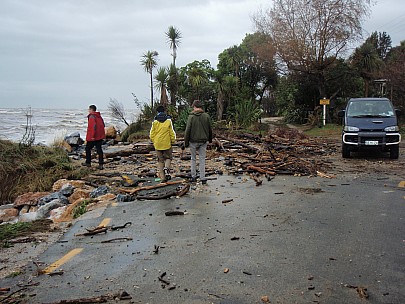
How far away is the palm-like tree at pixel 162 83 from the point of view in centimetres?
2753

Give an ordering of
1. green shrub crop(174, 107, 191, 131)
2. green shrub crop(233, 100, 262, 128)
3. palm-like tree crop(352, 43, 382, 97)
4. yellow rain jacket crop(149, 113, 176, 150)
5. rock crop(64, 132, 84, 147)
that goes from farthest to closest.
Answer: palm-like tree crop(352, 43, 382, 97) → green shrub crop(233, 100, 262, 128) → green shrub crop(174, 107, 191, 131) → rock crop(64, 132, 84, 147) → yellow rain jacket crop(149, 113, 176, 150)

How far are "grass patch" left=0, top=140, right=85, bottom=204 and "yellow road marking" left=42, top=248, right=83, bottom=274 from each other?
257 inches

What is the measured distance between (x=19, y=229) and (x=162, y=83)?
21.9 metres

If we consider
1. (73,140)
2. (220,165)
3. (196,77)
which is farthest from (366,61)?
(73,140)

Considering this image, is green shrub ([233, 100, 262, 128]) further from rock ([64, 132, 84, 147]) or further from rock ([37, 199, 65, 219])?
rock ([37, 199, 65, 219])

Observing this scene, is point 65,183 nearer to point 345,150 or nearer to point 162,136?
point 162,136

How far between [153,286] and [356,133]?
417 inches

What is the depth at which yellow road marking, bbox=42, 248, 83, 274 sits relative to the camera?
185 inches

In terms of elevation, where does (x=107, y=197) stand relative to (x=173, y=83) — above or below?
below

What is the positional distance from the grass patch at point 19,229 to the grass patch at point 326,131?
19765 millimetres

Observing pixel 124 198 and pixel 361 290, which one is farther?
pixel 124 198

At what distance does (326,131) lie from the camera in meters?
25.4

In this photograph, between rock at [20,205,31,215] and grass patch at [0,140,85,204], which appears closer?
rock at [20,205,31,215]

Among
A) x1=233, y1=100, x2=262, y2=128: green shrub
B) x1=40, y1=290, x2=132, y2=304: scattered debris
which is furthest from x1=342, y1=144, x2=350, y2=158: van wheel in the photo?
x1=233, y1=100, x2=262, y2=128: green shrub
